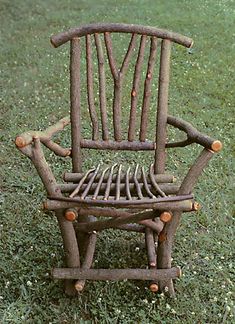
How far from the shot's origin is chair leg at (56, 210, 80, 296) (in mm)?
3006

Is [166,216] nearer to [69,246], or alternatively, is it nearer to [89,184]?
[89,184]

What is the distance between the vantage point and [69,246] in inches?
123

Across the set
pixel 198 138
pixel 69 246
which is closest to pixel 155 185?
pixel 198 138

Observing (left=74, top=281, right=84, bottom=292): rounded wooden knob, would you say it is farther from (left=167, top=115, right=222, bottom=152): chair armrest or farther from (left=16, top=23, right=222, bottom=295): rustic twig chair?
(left=167, top=115, right=222, bottom=152): chair armrest

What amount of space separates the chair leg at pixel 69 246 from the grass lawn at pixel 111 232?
0.07m

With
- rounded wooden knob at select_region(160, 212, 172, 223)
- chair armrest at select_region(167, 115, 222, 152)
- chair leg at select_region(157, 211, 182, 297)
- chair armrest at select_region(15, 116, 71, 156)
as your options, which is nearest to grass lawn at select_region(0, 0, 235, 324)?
chair leg at select_region(157, 211, 182, 297)

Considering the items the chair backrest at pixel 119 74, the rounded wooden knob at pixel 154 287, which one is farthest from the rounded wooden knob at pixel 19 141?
the rounded wooden knob at pixel 154 287

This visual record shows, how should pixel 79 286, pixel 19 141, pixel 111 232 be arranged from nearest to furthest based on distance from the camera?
pixel 19 141 < pixel 79 286 < pixel 111 232

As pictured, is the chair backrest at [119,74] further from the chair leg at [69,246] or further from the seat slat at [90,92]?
the chair leg at [69,246]

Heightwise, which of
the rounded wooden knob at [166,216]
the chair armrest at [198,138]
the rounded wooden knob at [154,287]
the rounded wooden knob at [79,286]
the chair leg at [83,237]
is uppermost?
the chair armrest at [198,138]

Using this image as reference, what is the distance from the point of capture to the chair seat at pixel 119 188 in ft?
9.05

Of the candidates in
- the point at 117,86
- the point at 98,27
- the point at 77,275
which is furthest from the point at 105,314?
the point at 98,27

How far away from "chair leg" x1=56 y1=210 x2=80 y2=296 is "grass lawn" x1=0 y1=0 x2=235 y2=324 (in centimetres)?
7

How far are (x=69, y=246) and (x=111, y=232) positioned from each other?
2.55 ft
